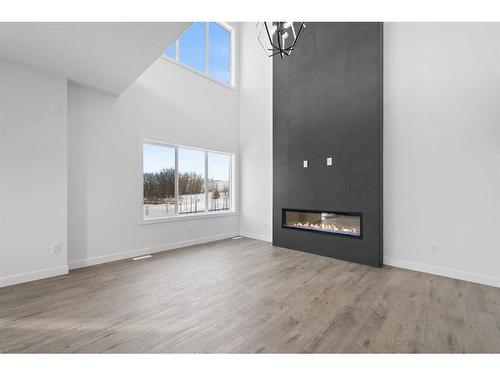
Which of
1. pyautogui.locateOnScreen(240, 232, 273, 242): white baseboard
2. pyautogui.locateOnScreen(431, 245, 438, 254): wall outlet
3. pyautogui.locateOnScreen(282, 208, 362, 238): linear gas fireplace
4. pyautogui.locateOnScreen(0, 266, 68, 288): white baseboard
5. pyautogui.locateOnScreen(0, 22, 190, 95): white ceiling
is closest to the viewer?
pyautogui.locateOnScreen(0, 22, 190, 95): white ceiling

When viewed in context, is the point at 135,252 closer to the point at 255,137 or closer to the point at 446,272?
the point at 255,137

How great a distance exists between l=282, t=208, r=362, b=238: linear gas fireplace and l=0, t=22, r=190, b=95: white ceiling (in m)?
3.41

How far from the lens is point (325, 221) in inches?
171

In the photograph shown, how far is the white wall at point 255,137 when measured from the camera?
559 centimetres

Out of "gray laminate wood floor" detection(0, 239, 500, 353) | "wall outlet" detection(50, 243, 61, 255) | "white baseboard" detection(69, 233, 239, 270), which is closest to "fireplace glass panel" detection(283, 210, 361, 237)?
"gray laminate wood floor" detection(0, 239, 500, 353)

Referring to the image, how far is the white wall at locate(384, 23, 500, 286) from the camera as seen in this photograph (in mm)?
3021

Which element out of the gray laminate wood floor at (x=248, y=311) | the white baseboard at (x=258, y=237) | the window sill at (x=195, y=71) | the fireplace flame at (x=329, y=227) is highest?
the window sill at (x=195, y=71)

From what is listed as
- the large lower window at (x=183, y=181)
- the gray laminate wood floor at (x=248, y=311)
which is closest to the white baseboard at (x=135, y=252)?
the gray laminate wood floor at (x=248, y=311)

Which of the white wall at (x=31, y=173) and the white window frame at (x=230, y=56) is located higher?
the white window frame at (x=230, y=56)

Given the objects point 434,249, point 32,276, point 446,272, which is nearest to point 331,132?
point 434,249

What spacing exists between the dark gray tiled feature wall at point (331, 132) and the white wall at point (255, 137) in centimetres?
58

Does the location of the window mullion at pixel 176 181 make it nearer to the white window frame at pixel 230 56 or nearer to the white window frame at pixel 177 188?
the white window frame at pixel 177 188

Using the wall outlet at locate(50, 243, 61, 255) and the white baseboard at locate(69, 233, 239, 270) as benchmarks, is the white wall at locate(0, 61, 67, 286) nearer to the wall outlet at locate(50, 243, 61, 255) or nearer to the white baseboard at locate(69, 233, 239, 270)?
the wall outlet at locate(50, 243, 61, 255)
